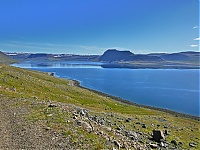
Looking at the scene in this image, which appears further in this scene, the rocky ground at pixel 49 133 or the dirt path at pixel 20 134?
the rocky ground at pixel 49 133

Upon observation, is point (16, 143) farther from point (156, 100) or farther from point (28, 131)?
point (156, 100)

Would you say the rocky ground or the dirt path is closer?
the dirt path

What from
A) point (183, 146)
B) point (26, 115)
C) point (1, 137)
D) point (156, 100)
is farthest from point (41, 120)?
point (156, 100)

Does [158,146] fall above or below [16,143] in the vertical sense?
below

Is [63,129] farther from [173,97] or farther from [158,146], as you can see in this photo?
[173,97]

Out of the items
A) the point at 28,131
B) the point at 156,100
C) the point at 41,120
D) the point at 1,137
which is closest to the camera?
the point at 1,137

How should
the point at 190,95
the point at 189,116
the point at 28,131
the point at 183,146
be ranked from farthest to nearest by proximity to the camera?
the point at 190,95, the point at 189,116, the point at 183,146, the point at 28,131

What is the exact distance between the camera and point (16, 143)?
50.2 ft

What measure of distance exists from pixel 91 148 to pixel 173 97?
87.8m

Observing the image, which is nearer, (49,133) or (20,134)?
(20,134)

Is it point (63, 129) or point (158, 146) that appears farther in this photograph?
point (158, 146)

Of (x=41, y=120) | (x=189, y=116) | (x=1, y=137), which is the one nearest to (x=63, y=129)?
(x=41, y=120)

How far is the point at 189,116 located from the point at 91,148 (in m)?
62.4

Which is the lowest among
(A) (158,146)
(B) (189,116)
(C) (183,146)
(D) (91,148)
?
(B) (189,116)
